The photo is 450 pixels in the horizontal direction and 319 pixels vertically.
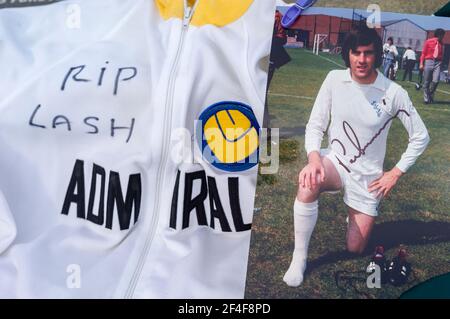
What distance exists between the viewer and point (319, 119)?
154cm

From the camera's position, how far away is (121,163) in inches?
60.8

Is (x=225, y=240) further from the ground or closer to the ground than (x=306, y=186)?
closer to the ground

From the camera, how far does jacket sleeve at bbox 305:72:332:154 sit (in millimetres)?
1534

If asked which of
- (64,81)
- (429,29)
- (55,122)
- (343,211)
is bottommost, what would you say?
(343,211)

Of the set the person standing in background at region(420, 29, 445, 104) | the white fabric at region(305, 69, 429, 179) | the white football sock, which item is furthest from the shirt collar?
the white football sock

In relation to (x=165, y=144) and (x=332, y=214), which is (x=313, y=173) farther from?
(x=165, y=144)

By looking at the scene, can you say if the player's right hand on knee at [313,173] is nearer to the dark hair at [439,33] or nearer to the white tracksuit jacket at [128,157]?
the white tracksuit jacket at [128,157]

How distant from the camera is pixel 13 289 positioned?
1.59 m

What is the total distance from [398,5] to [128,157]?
2.92 ft

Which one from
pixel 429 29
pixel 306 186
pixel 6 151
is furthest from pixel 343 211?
pixel 6 151

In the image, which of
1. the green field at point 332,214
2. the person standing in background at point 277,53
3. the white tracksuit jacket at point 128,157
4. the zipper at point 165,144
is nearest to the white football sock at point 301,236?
the green field at point 332,214

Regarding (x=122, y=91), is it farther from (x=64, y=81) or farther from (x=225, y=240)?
(x=225, y=240)

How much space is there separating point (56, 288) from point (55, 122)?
491 mm

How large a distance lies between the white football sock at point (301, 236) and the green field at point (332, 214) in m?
0.02
